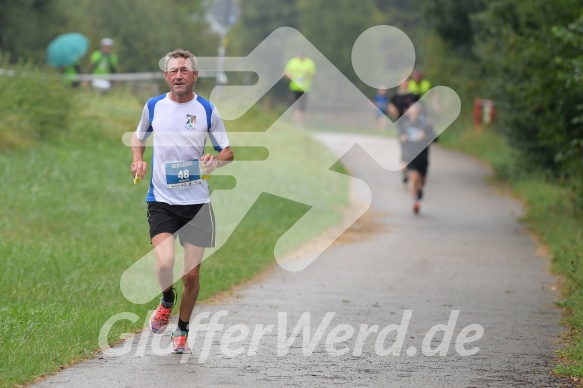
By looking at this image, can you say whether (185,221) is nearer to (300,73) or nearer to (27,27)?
(300,73)

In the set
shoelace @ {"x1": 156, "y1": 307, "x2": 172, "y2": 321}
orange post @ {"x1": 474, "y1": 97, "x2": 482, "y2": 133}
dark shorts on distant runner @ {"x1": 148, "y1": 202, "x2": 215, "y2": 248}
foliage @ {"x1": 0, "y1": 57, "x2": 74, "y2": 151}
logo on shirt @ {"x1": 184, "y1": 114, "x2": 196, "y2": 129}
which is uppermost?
logo on shirt @ {"x1": 184, "y1": 114, "x2": 196, "y2": 129}

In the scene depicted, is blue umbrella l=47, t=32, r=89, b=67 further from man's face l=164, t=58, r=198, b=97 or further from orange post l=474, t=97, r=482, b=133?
man's face l=164, t=58, r=198, b=97

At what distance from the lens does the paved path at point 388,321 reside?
7.32 m

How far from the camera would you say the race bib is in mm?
7977

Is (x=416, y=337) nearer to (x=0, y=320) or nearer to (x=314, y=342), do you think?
(x=314, y=342)

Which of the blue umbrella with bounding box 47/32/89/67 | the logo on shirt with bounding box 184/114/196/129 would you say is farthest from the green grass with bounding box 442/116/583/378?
the blue umbrella with bounding box 47/32/89/67

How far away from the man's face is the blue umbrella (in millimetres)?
18390

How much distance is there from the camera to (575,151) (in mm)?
14727

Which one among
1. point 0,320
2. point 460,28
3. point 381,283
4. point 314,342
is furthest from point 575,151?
point 460,28

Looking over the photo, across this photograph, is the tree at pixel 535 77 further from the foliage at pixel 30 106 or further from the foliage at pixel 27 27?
the foliage at pixel 27 27

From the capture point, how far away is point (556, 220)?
663 inches

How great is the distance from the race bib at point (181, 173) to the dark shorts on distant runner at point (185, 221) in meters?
0.17

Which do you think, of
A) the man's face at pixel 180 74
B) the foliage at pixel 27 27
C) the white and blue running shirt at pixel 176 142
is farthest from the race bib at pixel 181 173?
→ the foliage at pixel 27 27

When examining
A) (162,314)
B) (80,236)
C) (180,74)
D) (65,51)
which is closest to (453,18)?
(65,51)
